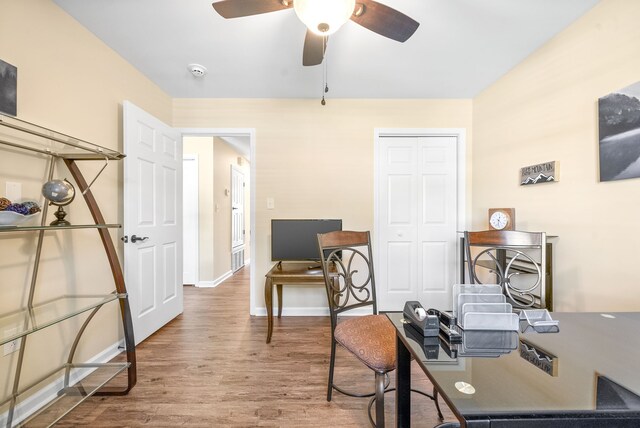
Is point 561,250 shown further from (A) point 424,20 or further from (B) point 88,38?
(B) point 88,38

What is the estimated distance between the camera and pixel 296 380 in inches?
72.1

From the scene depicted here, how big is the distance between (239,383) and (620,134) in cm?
290

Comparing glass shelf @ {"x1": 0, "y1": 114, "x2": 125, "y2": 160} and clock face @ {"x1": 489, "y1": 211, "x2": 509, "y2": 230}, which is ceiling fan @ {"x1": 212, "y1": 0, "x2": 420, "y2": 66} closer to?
glass shelf @ {"x1": 0, "y1": 114, "x2": 125, "y2": 160}

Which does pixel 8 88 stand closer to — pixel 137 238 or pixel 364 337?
pixel 137 238

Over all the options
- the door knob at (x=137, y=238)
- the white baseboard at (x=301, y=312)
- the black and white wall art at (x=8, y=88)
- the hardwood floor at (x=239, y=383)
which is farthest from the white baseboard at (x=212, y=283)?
the black and white wall art at (x=8, y=88)

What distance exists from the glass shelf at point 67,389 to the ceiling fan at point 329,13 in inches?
88.0

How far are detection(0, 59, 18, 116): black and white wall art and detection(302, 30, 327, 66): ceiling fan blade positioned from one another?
164 centimetres

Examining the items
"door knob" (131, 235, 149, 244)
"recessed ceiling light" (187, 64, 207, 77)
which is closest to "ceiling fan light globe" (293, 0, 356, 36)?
"recessed ceiling light" (187, 64, 207, 77)

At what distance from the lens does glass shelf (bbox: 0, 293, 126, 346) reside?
1.31 m

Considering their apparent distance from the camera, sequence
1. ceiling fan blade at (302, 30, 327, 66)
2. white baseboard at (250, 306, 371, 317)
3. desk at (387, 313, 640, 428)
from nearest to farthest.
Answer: desk at (387, 313, 640, 428) → ceiling fan blade at (302, 30, 327, 66) → white baseboard at (250, 306, 371, 317)

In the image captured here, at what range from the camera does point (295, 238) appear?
2.64 meters

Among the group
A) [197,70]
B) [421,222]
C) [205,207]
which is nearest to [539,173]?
[421,222]

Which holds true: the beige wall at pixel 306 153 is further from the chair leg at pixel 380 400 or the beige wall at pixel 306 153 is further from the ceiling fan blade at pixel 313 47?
the chair leg at pixel 380 400

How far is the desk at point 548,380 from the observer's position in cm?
50
